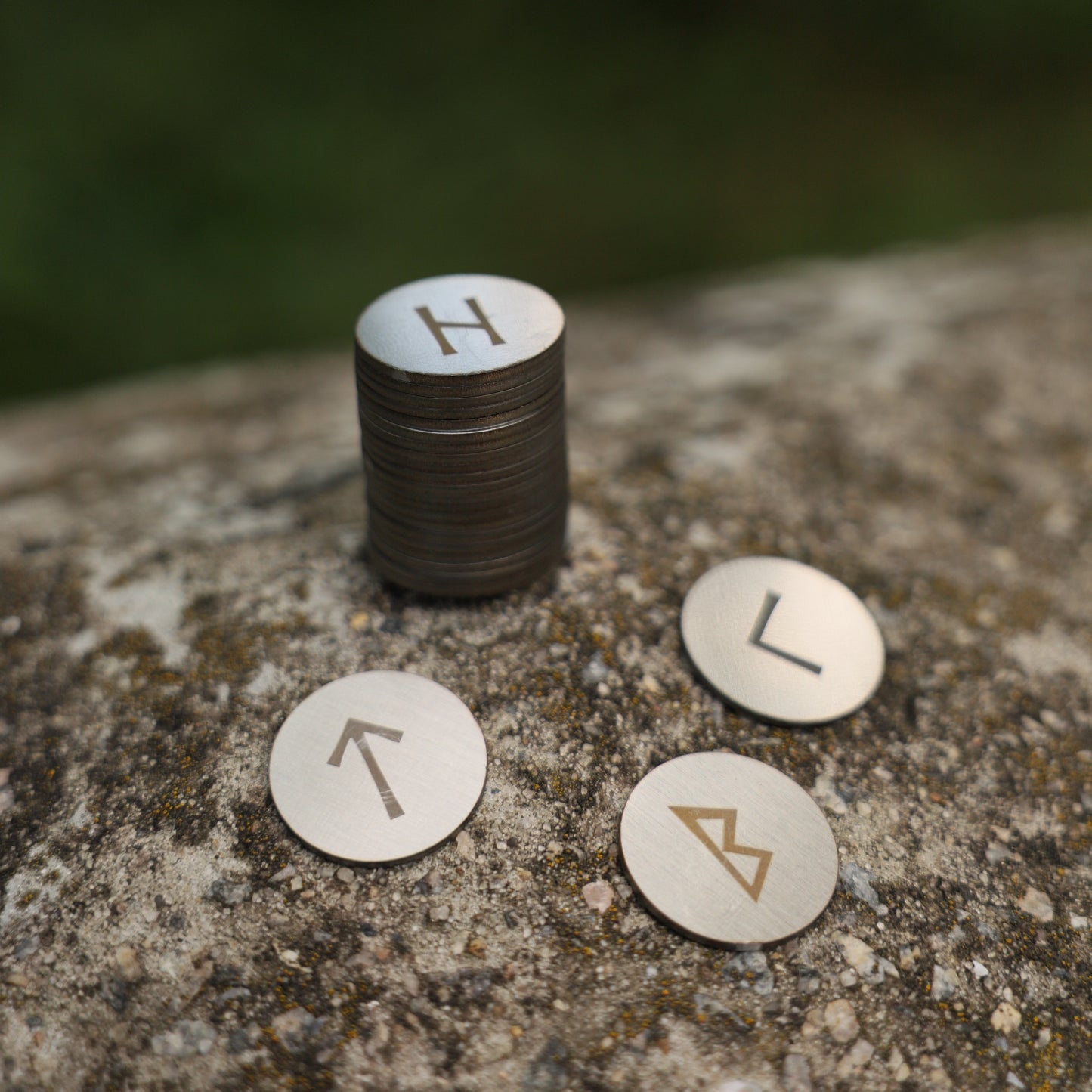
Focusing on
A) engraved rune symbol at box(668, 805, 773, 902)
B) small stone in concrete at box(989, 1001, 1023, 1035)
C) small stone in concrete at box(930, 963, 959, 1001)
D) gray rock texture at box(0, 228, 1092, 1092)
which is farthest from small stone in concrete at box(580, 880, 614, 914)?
small stone in concrete at box(989, 1001, 1023, 1035)

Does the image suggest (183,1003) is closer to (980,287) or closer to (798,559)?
(798,559)

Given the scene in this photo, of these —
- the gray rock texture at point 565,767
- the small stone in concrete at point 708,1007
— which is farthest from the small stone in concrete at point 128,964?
the small stone in concrete at point 708,1007

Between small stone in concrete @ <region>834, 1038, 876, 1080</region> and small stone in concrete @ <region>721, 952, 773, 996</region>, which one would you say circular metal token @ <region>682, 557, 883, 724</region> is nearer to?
small stone in concrete @ <region>721, 952, 773, 996</region>

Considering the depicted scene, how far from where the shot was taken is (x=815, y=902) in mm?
1597

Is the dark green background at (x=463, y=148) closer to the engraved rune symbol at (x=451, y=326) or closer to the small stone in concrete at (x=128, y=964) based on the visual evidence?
the engraved rune symbol at (x=451, y=326)

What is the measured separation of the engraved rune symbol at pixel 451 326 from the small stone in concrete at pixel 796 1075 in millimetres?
1296

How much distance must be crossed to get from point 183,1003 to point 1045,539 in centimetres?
230

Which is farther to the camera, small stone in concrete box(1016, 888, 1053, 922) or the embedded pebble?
small stone in concrete box(1016, 888, 1053, 922)

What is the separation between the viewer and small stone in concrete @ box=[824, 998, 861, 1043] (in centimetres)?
151

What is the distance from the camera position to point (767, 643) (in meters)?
1.93

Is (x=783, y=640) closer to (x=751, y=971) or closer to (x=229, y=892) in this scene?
(x=751, y=971)

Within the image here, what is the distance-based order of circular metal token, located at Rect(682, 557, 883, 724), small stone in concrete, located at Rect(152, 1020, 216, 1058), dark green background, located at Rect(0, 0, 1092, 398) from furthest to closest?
dark green background, located at Rect(0, 0, 1092, 398) → circular metal token, located at Rect(682, 557, 883, 724) → small stone in concrete, located at Rect(152, 1020, 216, 1058)

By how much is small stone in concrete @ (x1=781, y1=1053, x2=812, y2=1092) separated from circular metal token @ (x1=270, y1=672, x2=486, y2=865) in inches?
25.7

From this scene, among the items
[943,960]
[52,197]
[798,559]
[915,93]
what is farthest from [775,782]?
[915,93]
